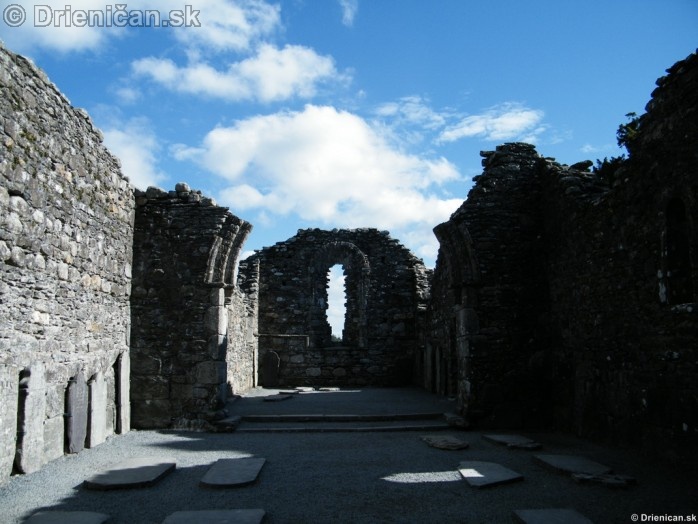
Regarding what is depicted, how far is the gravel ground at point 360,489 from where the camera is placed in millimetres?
5148

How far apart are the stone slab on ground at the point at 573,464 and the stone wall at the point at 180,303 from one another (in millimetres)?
5692

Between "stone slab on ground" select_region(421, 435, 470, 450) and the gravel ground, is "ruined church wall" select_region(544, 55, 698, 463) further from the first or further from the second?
"stone slab on ground" select_region(421, 435, 470, 450)

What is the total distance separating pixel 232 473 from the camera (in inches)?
254

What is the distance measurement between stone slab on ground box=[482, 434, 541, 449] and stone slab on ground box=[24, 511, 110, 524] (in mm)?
5492

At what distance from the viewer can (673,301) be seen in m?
6.55

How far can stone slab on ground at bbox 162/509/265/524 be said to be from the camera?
4820 millimetres

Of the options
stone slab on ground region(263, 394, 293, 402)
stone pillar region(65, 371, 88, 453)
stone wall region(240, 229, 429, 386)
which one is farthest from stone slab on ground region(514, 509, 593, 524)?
stone wall region(240, 229, 429, 386)

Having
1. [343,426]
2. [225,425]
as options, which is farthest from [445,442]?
[225,425]

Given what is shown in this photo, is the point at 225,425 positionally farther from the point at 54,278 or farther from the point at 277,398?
the point at 277,398

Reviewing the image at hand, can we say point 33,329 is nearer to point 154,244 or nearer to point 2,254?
point 2,254

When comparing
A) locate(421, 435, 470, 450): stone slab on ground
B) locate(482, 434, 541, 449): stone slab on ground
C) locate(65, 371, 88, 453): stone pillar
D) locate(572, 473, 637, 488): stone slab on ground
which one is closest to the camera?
locate(572, 473, 637, 488): stone slab on ground

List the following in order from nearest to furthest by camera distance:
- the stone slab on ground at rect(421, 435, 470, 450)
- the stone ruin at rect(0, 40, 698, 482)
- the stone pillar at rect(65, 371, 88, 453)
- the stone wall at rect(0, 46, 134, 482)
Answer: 1. the stone wall at rect(0, 46, 134, 482)
2. the stone ruin at rect(0, 40, 698, 482)
3. the stone pillar at rect(65, 371, 88, 453)
4. the stone slab on ground at rect(421, 435, 470, 450)

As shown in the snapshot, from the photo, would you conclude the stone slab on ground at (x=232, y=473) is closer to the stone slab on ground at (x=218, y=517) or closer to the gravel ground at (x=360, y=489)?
the gravel ground at (x=360, y=489)

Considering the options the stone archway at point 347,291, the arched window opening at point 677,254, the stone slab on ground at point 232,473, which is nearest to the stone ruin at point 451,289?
→ the arched window opening at point 677,254
